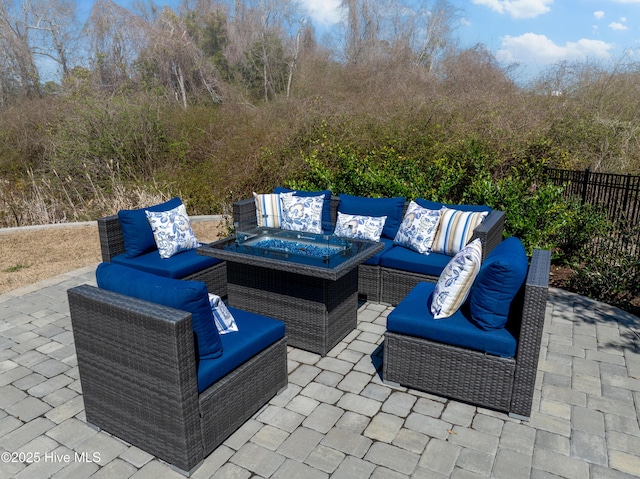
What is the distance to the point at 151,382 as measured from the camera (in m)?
2.30

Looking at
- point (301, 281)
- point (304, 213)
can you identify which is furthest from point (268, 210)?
point (301, 281)

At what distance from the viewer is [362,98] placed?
10195mm

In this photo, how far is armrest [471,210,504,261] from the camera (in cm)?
402

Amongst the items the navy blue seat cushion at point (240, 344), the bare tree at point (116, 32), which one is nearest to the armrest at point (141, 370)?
the navy blue seat cushion at point (240, 344)

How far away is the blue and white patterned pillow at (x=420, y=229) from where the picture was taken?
4.47m

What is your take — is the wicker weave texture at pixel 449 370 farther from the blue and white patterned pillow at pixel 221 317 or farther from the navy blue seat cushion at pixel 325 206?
the navy blue seat cushion at pixel 325 206

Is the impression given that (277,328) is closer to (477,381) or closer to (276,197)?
(477,381)

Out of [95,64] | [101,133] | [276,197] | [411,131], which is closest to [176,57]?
[95,64]

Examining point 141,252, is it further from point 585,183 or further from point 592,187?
point 592,187

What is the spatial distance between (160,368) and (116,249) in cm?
271

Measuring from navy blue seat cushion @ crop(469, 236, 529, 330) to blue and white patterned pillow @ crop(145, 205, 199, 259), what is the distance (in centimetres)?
286

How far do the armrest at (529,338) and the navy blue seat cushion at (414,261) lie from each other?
4.54 ft

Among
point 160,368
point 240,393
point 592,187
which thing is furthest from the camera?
point 592,187

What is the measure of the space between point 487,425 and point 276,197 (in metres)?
3.42
